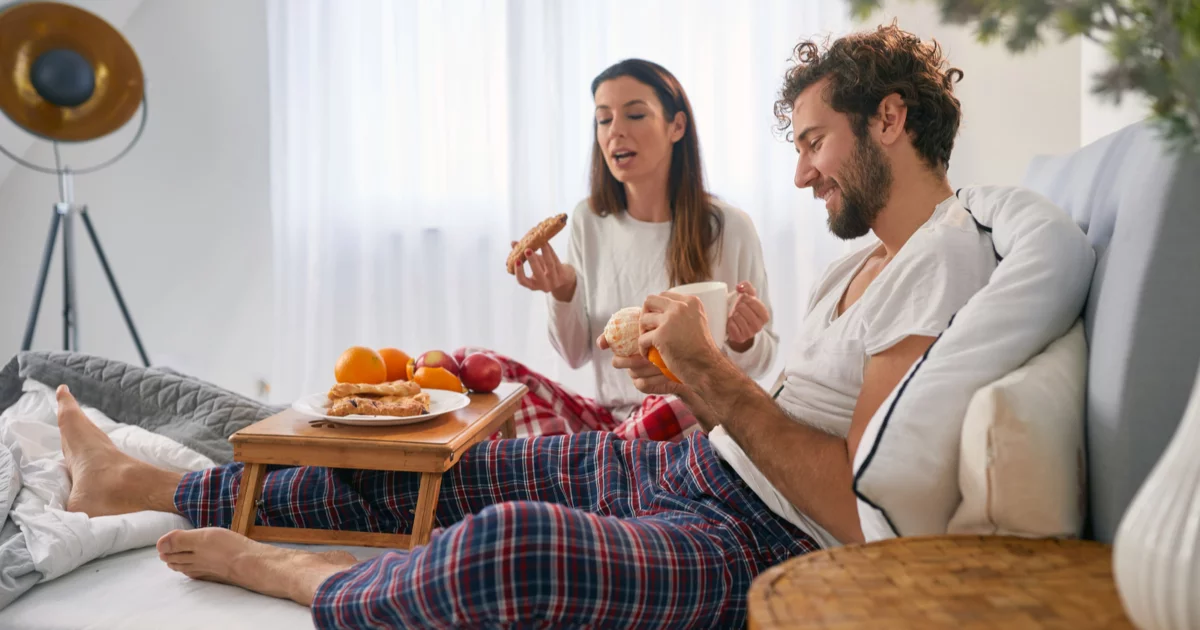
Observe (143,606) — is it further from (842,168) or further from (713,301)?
(842,168)

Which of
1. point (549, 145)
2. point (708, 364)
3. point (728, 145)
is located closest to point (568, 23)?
point (549, 145)

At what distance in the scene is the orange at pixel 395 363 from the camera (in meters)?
1.90

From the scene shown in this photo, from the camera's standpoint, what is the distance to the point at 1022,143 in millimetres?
3281

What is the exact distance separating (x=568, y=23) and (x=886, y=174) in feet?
7.68

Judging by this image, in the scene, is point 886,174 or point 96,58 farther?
point 96,58

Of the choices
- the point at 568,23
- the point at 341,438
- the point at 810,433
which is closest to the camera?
the point at 810,433

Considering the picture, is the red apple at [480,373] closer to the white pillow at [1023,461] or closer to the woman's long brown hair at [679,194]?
the woman's long brown hair at [679,194]

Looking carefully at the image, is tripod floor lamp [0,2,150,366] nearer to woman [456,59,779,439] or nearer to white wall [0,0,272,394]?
white wall [0,0,272,394]

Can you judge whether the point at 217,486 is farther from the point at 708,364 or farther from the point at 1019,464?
the point at 1019,464

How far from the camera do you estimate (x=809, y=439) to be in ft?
3.87

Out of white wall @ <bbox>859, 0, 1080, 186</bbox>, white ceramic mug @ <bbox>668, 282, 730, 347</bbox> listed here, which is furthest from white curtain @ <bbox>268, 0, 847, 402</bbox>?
white ceramic mug @ <bbox>668, 282, 730, 347</bbox>

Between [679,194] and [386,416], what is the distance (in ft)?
3.86

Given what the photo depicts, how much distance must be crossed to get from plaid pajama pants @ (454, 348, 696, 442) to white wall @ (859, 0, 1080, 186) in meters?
1.78

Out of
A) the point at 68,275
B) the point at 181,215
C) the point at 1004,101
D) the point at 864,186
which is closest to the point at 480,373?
the point at 864,186
